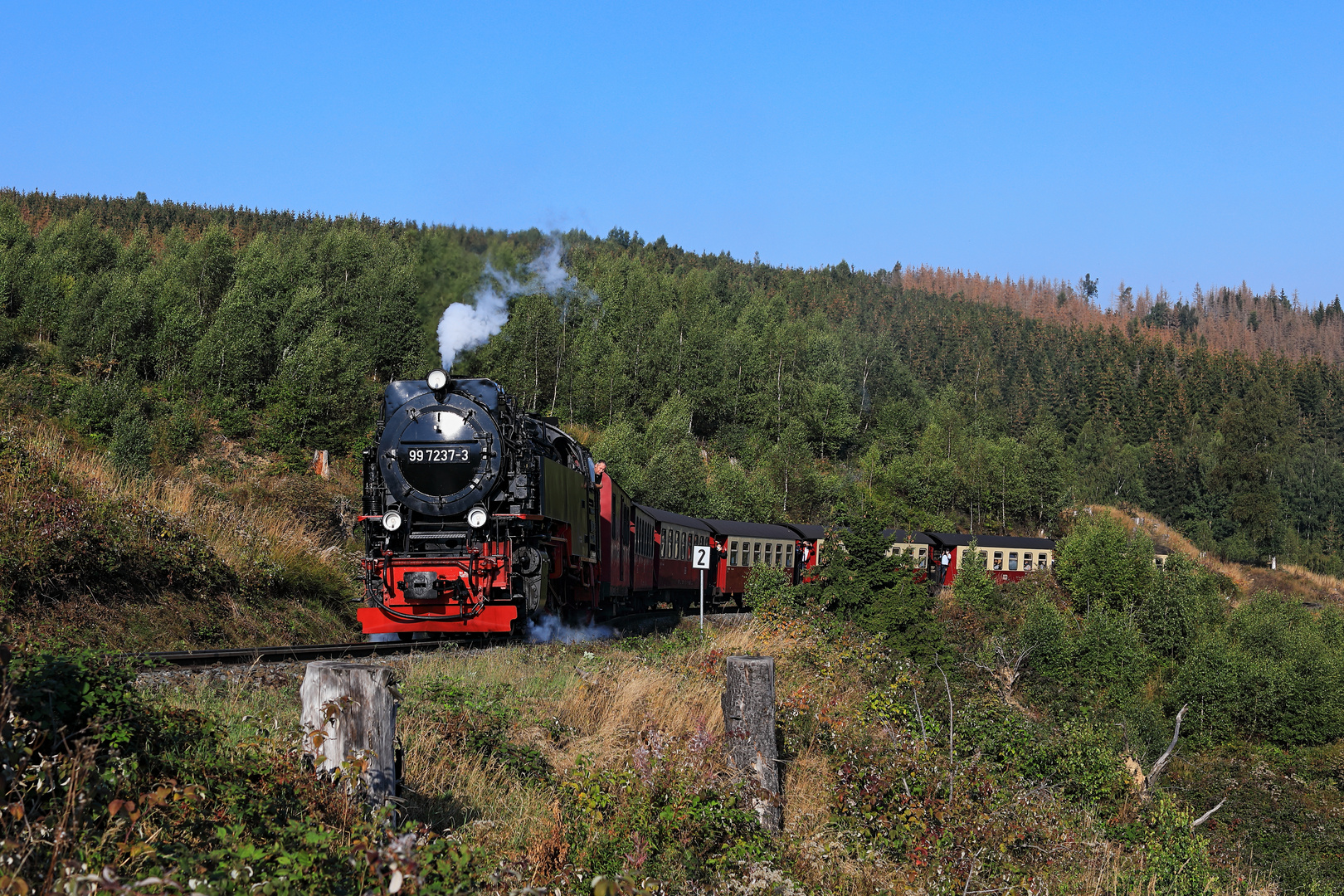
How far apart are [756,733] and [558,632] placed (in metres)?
10.3

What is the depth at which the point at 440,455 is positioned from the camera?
14844mm

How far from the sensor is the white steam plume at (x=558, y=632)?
1573 centimetres

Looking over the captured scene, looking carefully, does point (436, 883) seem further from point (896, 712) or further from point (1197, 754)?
point (1197, 754)

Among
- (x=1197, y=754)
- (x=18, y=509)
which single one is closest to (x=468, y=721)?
(x=18, y=509)

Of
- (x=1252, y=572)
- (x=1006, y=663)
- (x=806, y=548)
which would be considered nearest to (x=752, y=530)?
(x=806, y=548)

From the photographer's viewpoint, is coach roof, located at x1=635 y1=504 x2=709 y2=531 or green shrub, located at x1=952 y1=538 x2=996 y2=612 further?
green shrub, located at x1=952 y1=538 x2=996 y2=612

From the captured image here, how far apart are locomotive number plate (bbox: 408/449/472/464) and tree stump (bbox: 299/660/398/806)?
10.0 metres

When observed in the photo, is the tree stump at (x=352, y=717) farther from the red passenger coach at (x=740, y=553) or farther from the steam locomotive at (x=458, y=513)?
the red passenger coach at (x=740, y=553)

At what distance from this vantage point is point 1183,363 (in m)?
157

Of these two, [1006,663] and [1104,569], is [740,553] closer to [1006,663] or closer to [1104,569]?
[1006,663]

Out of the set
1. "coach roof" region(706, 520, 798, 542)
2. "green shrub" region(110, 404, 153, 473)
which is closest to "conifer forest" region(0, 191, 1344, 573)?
"green shrub" region(110, 404, 153, 473)

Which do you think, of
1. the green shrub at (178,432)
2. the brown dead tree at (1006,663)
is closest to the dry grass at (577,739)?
the brown dead tree at (1006,663)

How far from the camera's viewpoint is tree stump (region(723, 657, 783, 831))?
6.83 meters

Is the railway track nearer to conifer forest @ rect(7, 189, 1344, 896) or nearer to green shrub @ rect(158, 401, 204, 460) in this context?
conifer forest @ rect(7, 189, 1344, 896)
